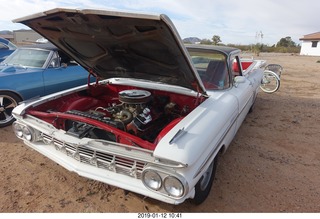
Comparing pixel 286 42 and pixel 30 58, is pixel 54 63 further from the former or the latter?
pixel 286 42

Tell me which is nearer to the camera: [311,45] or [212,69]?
[212,69]

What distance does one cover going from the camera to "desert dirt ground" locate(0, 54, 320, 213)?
240 centimetres

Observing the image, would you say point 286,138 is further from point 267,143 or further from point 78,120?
point 78,120

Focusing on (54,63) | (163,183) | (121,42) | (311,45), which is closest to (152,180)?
(163,183)

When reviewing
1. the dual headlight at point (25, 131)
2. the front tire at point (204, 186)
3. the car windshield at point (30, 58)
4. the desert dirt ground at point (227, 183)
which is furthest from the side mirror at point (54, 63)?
the front tire at point (204, 186)

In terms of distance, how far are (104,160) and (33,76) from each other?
3.33m

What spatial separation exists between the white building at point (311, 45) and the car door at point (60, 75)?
37708 millimetres

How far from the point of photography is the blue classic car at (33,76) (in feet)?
14.2

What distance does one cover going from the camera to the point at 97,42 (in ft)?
9.29

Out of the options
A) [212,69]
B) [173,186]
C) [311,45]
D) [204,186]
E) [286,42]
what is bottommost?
[286,42]

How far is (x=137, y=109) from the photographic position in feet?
8.89

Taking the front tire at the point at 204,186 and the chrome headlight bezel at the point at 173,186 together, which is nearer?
the chrome headlight bezel at the point at 173,186

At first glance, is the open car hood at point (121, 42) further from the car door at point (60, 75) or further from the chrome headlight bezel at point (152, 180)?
the car door at point (60, 75)

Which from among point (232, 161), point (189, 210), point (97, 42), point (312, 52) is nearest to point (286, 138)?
point (232, 161)
